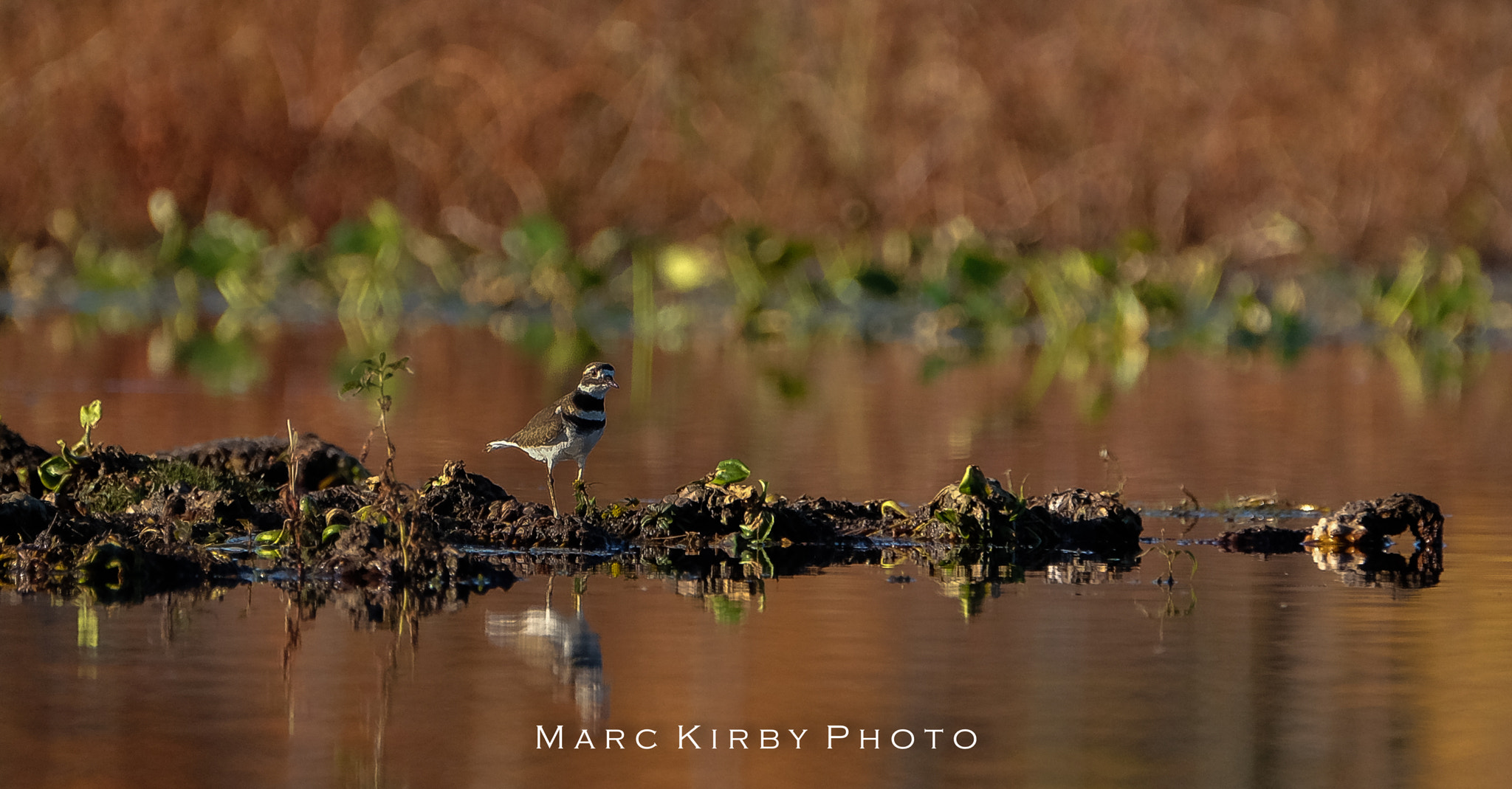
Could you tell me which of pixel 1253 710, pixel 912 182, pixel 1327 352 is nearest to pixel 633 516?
pixel 1253 710

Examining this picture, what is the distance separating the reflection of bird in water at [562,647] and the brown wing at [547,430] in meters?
1.41

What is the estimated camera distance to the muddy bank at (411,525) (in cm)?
636

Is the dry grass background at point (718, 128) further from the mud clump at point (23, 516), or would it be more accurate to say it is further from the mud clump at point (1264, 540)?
the mud clump at point (23, 516)

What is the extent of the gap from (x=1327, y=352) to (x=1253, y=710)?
1128 cm

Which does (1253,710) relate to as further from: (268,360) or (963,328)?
(963,328)

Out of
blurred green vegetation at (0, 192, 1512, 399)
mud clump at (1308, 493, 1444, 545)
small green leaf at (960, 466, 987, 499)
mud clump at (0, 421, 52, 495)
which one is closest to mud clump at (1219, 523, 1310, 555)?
mud clump at (1308, 493, 1444, 545)

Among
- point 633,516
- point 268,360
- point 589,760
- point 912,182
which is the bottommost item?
point 589,760

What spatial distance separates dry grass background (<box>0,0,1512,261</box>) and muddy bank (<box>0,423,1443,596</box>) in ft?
39.6

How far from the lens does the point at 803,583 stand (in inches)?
257

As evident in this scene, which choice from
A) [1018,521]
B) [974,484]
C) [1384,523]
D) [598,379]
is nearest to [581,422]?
[598,379]

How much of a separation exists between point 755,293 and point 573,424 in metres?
9.68

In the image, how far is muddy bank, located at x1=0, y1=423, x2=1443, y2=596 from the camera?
6363 mm

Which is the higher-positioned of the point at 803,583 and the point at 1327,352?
the point at 1327,352

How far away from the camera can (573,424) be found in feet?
24.4
